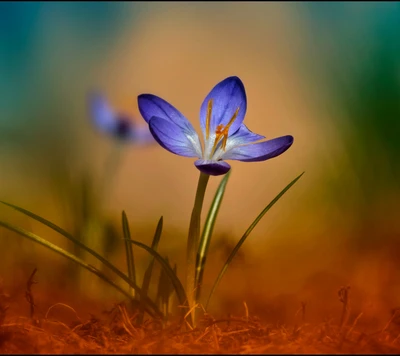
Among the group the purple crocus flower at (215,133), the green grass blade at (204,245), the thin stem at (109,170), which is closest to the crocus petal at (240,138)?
the purple crocus flower at (215,133)

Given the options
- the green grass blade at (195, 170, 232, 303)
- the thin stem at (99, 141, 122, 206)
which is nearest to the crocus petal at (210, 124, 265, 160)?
the green grass blade at (195, 170, 232, 303)

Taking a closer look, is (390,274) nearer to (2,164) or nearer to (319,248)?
(319,248)

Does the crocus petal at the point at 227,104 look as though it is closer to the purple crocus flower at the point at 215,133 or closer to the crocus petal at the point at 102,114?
the purple crocus flower at the point at 215,133

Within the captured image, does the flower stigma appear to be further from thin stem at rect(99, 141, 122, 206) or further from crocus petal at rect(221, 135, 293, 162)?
thin stem at rect(99, 141, 122, 206)

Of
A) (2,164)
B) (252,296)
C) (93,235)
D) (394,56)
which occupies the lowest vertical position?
(252,296)

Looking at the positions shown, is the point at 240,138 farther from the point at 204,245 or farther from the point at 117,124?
the point at 117,124

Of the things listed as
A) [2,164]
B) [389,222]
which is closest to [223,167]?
[389,222]

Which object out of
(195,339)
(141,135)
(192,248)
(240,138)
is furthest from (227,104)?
(141,135)
